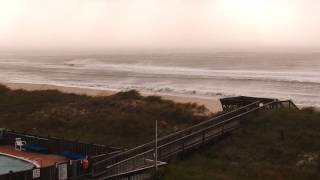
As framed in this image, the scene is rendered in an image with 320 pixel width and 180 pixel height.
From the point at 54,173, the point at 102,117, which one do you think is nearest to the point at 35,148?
the point at 54,173

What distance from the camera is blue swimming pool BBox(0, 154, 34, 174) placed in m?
21.5

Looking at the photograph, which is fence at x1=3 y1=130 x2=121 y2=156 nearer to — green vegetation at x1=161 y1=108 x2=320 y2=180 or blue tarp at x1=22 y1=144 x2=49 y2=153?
blue tarp at x1=22 y1=144 x2=49 y2=153

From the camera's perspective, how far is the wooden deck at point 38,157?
22.8 meters

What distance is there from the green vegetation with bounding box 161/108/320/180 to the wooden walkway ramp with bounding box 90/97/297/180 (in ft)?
1.53

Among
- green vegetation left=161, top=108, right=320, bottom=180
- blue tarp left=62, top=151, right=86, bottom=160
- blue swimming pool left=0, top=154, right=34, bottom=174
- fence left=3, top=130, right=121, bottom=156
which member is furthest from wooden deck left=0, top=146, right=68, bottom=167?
green vegetation left=161, top=108, right=320, bottom=180

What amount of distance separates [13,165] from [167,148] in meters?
6.81

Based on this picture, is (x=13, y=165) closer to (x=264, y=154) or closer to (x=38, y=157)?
(x=38, y=157)

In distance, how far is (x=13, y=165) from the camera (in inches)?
877

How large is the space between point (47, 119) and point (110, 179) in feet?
52.9

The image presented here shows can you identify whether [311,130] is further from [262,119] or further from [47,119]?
[47,119]

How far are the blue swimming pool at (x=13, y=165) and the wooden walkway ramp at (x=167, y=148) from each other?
4137 millimetres

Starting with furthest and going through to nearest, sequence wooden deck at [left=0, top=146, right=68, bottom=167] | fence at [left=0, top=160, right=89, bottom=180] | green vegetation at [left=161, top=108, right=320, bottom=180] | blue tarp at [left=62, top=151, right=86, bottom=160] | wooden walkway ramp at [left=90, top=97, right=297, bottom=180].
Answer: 1. blue tarp at [left=62, top=151, right=86, bottom=160]
2. wooden deck at [left=0, top=146, right=68, bottom=167]
3. green vegetation at [left=161, top=108, right=320, bottom=180]
4. wooden walkway ramp at [left=90, top=97, right=297, bottom=180]
5. fence at [left=0, top=160, right=89, bottom=180]

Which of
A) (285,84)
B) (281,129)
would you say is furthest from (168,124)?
(285,84)

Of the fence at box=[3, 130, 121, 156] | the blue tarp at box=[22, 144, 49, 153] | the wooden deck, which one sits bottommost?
the wooden deck
